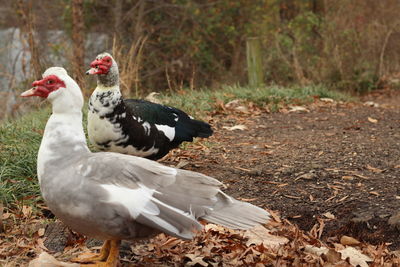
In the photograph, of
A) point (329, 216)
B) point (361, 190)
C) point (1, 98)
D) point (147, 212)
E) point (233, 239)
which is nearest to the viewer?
point (147, 212)

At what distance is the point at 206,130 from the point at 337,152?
1.30 metres

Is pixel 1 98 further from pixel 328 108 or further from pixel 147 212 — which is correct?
pixel 147 212

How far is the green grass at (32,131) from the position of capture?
13.7 feet

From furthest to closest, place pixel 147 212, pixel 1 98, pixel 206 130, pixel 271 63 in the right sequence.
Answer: pixel 271 63
pixel 1 98
pixel 206 130
pixel 147 212

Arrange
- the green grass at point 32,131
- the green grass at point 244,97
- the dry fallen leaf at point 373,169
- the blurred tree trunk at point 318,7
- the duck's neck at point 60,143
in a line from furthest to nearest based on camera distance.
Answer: the blurred tree trunk at point 318,7
the green grass at point 244,97
the dry fallen leaf at point 373,169
the green grass at point 32,131
the duck's neck at point 60,143

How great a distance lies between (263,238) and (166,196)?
3.49 ft

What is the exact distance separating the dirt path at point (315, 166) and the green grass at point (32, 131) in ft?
2.01

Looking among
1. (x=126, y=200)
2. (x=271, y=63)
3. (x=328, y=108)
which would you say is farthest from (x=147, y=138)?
(x=271, y=63)

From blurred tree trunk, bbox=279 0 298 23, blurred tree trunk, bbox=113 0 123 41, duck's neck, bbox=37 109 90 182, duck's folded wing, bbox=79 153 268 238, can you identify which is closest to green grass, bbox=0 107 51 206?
duck's neck, bbox=37 109 90 182

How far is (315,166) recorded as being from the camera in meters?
4.65

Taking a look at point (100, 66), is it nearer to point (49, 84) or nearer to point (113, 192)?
point (49, 84)

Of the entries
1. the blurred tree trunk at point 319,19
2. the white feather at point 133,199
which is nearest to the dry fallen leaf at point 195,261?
the white feather at point 133,199

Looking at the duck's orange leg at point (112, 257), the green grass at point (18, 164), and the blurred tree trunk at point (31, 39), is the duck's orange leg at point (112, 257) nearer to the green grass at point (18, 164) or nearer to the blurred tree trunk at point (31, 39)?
the green grass at point (18, 164)

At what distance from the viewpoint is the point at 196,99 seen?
7539 mm
